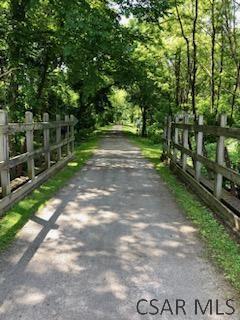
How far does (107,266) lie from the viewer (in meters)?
4.36

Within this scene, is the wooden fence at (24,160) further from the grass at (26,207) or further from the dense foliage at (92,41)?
the dense foliage at (92,41)

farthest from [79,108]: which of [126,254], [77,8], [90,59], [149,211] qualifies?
[126,254]

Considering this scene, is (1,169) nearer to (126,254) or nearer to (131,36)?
(126,254)

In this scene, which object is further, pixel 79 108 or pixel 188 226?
pixel 79 108

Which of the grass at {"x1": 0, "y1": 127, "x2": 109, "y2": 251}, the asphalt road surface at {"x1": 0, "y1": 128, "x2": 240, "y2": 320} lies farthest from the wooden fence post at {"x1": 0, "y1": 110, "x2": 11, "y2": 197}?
the asphalt road surface at {"x1": 0, "y1": 128, "x2": 240, "y2": 320}

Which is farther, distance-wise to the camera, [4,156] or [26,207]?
[26,207]

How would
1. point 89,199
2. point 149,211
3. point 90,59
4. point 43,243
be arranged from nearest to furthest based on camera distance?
point 43,243, point 149,211, point 89,199, point 90,59

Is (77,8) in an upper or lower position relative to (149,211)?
upper

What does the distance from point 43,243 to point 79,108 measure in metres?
24.4

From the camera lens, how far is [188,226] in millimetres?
5957

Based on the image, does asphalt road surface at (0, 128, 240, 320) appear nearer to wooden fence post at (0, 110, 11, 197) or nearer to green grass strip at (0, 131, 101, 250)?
green grass strip at (0, 131, 101, 250)

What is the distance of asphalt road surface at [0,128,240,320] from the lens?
11.3 ft

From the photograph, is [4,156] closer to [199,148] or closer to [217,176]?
[217,176]

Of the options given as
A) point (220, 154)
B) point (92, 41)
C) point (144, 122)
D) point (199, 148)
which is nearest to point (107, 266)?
point (220, 154)
